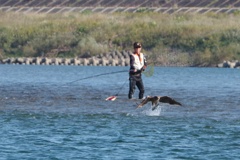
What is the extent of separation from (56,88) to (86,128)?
14.0m

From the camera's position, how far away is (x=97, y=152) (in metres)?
18.0

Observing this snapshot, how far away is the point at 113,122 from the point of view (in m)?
22.8

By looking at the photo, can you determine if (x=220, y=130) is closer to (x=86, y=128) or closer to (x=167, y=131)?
(x=167, y=131)

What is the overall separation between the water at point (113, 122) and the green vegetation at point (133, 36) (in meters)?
17.0

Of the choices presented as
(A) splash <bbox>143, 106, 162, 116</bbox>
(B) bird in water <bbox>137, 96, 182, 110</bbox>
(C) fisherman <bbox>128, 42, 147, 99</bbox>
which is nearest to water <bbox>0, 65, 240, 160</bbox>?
(A) splash <bbox>143, 106, 162, 116</bbox>

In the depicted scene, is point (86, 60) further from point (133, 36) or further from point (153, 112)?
point (153, 112)

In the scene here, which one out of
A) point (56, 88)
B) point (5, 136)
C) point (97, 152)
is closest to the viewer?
point (97, 152)

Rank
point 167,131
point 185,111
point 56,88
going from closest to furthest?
point 167,131, point 185,111, point 56,88

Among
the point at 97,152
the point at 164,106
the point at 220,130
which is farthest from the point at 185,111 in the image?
the point at 97,152

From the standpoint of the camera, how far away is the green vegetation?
55750 mm

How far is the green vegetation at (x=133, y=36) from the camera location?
183ft

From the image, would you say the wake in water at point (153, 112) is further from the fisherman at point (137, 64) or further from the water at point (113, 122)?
the fisherman at point (137, 64)

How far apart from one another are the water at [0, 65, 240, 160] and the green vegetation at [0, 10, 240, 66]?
1696 centimetres

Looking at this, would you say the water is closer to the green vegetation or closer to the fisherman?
the fisherman
